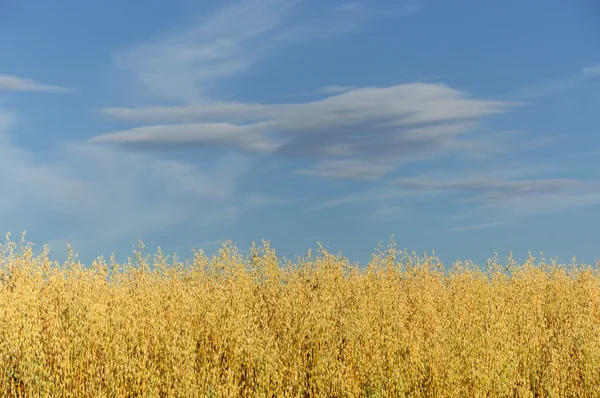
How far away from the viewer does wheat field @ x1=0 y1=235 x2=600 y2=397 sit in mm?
6359

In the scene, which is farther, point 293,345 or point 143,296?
point 143,296

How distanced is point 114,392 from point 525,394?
4290mm

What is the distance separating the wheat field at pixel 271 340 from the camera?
250 inches

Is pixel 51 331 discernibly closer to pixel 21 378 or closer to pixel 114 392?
pixel 21 378

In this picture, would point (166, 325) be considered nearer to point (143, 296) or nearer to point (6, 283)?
point (143, 296)

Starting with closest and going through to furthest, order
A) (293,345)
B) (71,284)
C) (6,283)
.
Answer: (293,345) < (71,284) < (6,283)

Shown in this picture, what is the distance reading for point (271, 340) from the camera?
24.2 ft

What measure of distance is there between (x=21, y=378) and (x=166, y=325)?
2105 mm

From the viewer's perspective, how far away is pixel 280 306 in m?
9.25

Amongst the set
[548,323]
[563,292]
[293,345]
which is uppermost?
[563,292]

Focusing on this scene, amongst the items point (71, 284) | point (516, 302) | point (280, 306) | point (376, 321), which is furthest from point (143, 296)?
point (516, 302)

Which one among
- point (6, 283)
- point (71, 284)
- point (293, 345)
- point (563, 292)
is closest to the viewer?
point (293, 345)

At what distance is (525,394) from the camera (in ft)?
20.8

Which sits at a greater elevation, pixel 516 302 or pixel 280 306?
pixel 516 302
